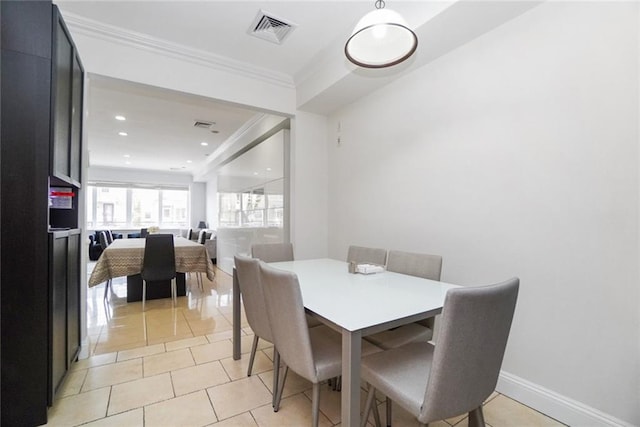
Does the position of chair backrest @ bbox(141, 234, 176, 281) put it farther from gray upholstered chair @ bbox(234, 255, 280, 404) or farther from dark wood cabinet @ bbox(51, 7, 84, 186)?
gray upholstered chair @ bbox(234, 255, 280, 404)

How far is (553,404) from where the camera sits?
168 cm

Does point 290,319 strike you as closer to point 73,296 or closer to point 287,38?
point 73,296

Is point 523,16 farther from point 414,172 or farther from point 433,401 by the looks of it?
point 433,401

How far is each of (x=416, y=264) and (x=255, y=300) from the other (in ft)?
3.89

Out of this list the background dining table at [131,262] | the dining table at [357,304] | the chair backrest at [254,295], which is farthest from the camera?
the background dining table at [131,262]

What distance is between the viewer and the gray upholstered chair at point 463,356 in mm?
978

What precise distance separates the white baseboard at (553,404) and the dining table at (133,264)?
12.0 ft

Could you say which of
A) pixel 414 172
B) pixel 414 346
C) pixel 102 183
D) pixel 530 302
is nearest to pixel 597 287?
pixel 530 302

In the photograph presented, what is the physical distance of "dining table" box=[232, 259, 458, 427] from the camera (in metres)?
1.16

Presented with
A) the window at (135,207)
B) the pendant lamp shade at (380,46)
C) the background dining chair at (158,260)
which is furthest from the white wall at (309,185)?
the window at (135,207)

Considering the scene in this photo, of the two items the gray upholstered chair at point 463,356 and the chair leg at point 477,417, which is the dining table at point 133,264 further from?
the chair leg at point 477,417

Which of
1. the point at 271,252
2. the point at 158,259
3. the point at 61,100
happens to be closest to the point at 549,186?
the point at 271,252

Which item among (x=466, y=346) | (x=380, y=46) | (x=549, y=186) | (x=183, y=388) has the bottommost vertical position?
(x=183, y=388)

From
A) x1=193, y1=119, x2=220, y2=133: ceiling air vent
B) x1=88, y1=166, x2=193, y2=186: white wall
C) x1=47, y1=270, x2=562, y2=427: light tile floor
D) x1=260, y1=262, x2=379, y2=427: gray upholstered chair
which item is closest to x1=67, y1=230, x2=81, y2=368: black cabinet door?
x1=47, y1=270, x2=562, y2=427: light tile floor
